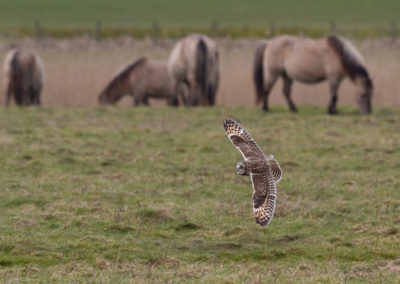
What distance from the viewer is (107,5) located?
55750mm

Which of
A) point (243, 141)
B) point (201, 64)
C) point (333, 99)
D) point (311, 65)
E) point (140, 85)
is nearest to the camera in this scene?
point (243, 141)

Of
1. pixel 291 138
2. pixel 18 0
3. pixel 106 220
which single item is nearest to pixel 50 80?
pixel 291 138

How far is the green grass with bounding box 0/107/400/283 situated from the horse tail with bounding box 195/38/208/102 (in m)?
3.48

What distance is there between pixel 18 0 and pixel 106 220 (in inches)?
2072

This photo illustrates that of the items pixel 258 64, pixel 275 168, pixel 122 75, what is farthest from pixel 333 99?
pixel 275 168

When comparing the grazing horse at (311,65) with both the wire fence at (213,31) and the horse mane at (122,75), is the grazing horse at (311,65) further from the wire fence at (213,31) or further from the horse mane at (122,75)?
the wire fence at (213,31)

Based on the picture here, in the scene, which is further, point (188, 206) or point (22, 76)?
point (22, 76)

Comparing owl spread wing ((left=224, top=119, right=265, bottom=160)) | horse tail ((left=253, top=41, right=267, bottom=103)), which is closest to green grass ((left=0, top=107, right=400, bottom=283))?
owl spread wing ((left=224, top=119, right=265, bottom=160))

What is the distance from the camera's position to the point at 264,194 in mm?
5348

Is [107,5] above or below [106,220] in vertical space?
above

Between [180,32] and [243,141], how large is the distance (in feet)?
108

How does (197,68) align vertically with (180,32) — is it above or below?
below

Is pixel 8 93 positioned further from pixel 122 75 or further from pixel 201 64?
pixel 201 64

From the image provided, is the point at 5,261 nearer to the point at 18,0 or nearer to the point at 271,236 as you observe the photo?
the point at 271,236
